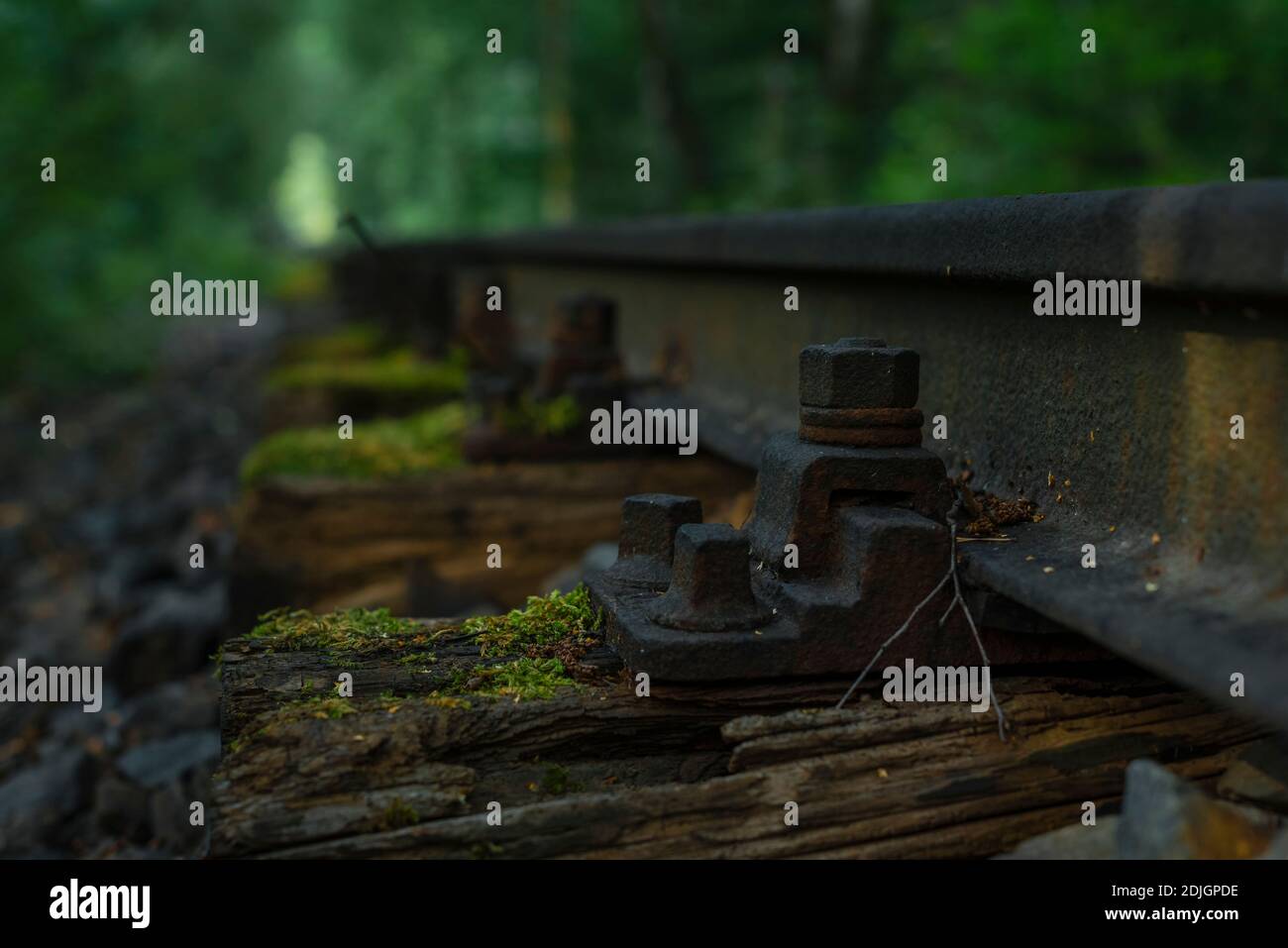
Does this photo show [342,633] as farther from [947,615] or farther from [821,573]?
[947,615]

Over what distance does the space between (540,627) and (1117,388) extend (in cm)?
106

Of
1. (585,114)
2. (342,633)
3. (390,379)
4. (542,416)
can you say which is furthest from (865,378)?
(585,114)

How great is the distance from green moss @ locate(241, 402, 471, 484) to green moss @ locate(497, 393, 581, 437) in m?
0.22

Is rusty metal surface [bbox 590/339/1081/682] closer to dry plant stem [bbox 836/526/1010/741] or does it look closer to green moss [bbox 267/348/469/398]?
dry plant stem [bbox 836/526/1010/741]

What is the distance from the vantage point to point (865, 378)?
234 centimetres

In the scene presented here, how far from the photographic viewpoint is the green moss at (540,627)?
2.38 metres

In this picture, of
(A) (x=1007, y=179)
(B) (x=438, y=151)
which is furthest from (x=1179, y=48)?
(B) (x=438, y=151)

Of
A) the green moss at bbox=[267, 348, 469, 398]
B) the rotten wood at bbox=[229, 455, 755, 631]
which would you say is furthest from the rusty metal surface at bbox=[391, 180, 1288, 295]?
the green moss at bbox=[267, 348, 469, 398]

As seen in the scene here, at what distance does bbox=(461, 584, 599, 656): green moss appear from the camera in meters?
2.38

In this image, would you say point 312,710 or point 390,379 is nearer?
point 312,710

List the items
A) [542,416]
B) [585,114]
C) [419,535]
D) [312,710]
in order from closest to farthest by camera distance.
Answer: [312,710]
[419,535]
[542,416]
[585,114]

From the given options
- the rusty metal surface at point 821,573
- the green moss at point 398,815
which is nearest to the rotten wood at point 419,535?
the rusty metal surface at point 821,573

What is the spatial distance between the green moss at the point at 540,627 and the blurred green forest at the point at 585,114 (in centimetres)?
625
